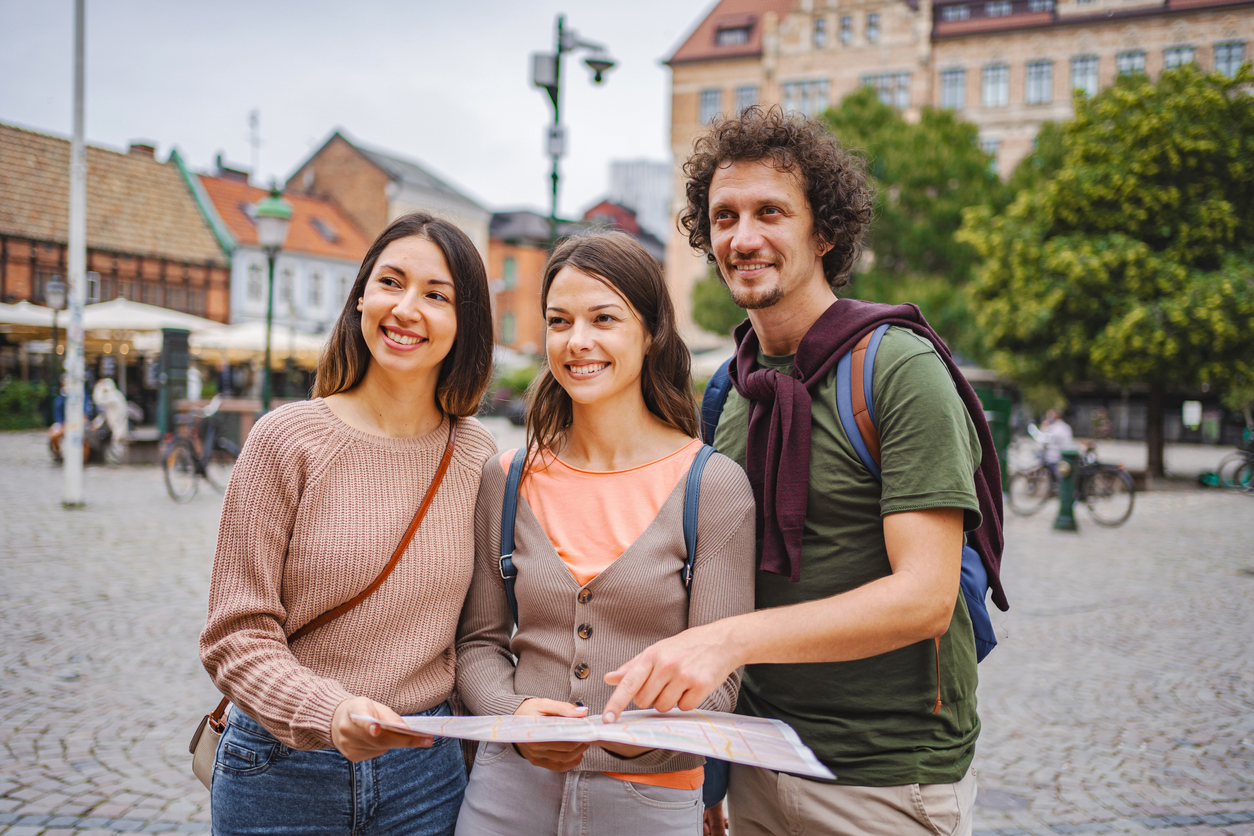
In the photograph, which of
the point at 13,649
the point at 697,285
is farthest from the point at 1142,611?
the point at 697,285

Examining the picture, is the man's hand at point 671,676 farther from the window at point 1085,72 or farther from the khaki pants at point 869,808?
the window at point 1085,72

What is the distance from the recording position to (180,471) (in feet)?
42.2

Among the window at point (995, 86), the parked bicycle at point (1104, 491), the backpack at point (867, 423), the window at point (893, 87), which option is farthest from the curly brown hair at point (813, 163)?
the window at point (995, 86)

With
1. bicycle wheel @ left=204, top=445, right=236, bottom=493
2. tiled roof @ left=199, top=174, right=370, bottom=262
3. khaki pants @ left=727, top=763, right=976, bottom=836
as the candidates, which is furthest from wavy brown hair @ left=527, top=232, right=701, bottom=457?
tiled roof @ left=199, top=174, right=370, bottom=262

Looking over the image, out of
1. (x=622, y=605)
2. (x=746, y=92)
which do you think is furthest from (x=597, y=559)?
(x=746, y=92)

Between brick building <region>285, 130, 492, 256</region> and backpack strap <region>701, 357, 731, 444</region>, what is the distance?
1583 inches

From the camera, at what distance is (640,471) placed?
1890 millimetres

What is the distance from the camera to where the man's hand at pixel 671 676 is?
4.64 feet

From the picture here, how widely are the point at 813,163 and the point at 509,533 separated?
1.08 metres

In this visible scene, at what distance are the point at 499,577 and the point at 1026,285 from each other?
1936 cm

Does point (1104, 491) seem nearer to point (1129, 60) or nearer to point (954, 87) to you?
point (1129, 60)

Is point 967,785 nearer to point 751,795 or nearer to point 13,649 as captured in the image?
point 751,795

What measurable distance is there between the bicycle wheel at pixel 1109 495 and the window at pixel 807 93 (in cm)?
3047

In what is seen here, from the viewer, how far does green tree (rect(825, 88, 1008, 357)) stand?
26422mm
